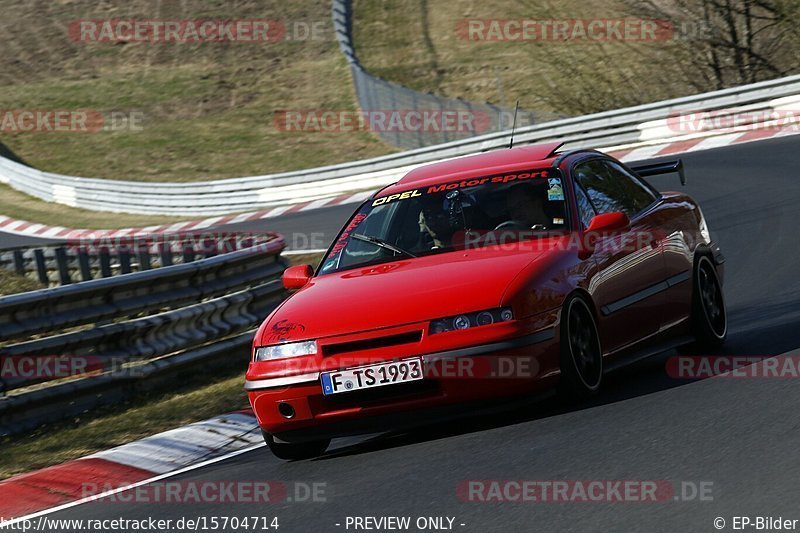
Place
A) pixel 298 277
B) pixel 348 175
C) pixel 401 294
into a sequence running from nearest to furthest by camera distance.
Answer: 1. pixel 401 294
2. pixel 298 277
3. pixel 348 175

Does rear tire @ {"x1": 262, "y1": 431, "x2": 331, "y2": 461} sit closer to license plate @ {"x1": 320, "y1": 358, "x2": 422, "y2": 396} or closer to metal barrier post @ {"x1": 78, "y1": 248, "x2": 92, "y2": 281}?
license plate @ {"x1": 320, "y1": 358, "x2": 422, "y2": 396}

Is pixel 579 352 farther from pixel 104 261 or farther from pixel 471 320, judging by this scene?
pixel 104 261

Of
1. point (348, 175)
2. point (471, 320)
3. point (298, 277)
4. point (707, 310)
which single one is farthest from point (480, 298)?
point (348, 175)

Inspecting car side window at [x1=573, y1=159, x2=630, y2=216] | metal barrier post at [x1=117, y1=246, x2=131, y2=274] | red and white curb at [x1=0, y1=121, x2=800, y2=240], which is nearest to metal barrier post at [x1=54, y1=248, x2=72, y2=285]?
metal barrier post at [x1=117, y1=246, x2=131, y2=274]

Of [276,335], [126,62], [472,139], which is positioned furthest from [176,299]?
[126,62]

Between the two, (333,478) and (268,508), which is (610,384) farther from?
(268,508)

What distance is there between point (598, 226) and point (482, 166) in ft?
3.40

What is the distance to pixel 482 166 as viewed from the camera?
8.00m

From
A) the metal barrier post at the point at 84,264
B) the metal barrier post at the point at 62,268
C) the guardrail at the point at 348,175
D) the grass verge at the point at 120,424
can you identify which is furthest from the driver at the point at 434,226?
the guardrail at the point at 348,175

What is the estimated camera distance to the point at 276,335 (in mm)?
6820

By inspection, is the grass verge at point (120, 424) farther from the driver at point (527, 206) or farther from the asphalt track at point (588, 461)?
the driver at point (527, 206)

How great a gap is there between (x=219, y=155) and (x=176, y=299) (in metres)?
27.2

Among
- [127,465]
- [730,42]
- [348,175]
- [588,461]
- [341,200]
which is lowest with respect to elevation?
[127,465]

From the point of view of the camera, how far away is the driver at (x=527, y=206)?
24.6ft
